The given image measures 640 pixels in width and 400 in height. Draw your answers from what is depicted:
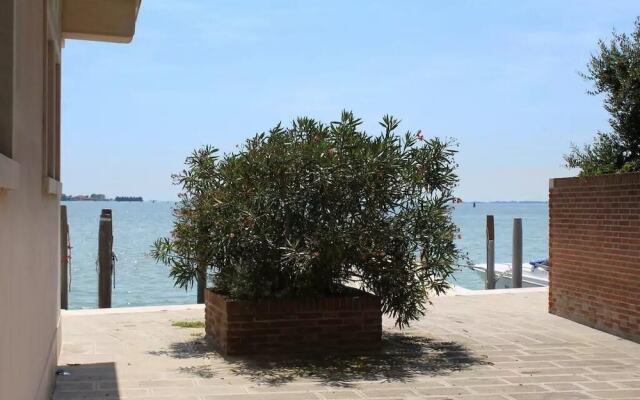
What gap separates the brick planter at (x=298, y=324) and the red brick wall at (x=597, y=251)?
312cm

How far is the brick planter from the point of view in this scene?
25.5 feet

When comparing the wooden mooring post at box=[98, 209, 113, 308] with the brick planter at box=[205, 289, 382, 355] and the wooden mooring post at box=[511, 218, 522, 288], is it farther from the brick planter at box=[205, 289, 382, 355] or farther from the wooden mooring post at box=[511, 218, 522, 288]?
the wooden mooring post at box=[511, 218, 522, 288]

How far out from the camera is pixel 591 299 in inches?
382

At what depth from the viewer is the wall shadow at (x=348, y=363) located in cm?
694

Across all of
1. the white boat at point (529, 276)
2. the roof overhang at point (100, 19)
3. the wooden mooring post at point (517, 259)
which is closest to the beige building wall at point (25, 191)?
the roof overhang at point (100, 19)

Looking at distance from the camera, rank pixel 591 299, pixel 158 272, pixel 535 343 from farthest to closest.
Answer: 1. pixel 158 272
2. pixel 591 299
3. pixel 535 343

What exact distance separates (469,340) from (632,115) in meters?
3.80

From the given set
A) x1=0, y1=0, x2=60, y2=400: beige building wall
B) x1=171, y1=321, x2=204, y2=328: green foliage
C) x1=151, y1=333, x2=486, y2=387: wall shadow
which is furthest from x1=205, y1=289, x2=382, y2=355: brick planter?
x1=0, y1=0, x2=60, y2=400: beige building wall

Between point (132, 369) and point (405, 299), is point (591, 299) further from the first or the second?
point (132, 369)

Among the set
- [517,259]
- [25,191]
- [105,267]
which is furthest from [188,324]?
[517,259]

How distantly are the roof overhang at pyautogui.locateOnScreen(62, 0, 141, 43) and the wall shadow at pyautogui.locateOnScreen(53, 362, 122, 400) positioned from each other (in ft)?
12.0

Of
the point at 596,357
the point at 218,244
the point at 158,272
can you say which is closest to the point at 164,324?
the point at 218,244

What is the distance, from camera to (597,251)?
9531mm

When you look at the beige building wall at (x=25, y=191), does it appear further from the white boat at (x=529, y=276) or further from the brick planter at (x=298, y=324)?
the white boat at (x=529, y=276)
